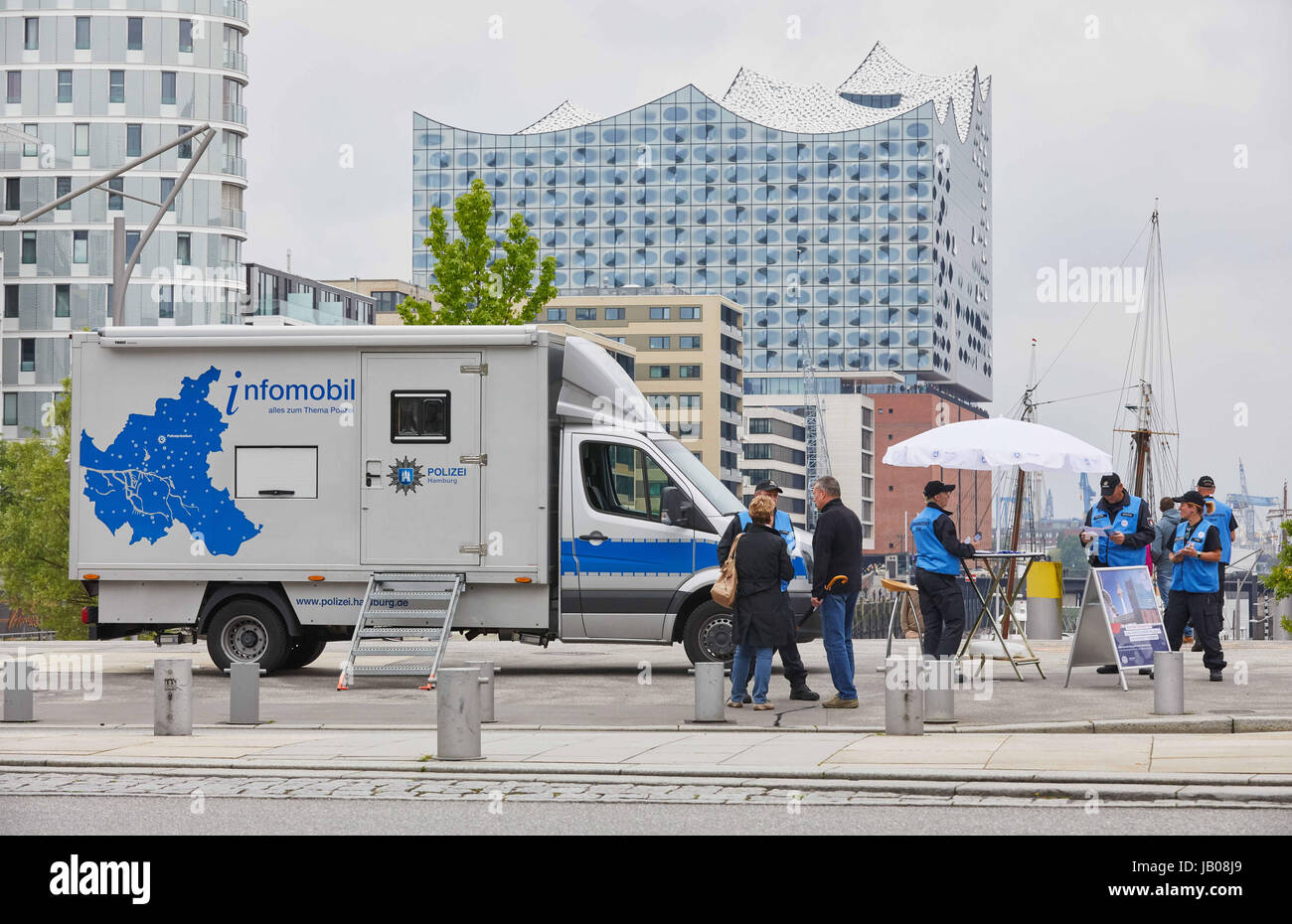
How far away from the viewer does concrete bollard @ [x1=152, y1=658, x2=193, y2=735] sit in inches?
494

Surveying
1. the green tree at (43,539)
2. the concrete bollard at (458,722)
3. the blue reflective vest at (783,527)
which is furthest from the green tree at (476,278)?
the green tree at (43,539)

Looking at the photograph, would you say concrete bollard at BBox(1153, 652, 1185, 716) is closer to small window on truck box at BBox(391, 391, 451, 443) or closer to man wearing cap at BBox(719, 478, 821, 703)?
man wearing cap at BBox(719, 478, 821, 703)

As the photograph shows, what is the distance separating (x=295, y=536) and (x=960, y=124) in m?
170

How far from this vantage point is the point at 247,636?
17.2 metres

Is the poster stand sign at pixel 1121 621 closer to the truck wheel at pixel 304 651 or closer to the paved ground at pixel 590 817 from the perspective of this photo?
the paved ground at pixel 590 817

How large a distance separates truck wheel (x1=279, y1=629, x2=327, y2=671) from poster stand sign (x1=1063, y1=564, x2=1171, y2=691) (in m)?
7.68

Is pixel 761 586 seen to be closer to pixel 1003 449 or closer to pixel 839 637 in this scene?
pixel 839 637

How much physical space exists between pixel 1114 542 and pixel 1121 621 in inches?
34.5

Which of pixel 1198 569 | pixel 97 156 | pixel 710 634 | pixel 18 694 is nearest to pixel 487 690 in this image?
pixel 710 634

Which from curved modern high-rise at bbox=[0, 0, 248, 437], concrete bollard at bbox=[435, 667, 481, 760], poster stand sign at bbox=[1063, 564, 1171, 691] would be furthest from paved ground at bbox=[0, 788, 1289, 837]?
curved modern high-rise at bbox=[0, 0, 248, 437]

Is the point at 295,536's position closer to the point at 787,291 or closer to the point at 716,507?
the point at 716,507

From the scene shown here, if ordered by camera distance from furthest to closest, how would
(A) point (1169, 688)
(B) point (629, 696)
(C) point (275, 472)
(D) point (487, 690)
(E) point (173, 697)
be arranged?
(C) point (275, 472), (B) point (629, 696), (D) point (487, 690), (E) point (173, 697), (A) point (1169, 688)

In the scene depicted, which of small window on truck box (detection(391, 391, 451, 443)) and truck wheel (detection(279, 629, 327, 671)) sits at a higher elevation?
small window on truck box (detection(391, 391, 451, 443))
